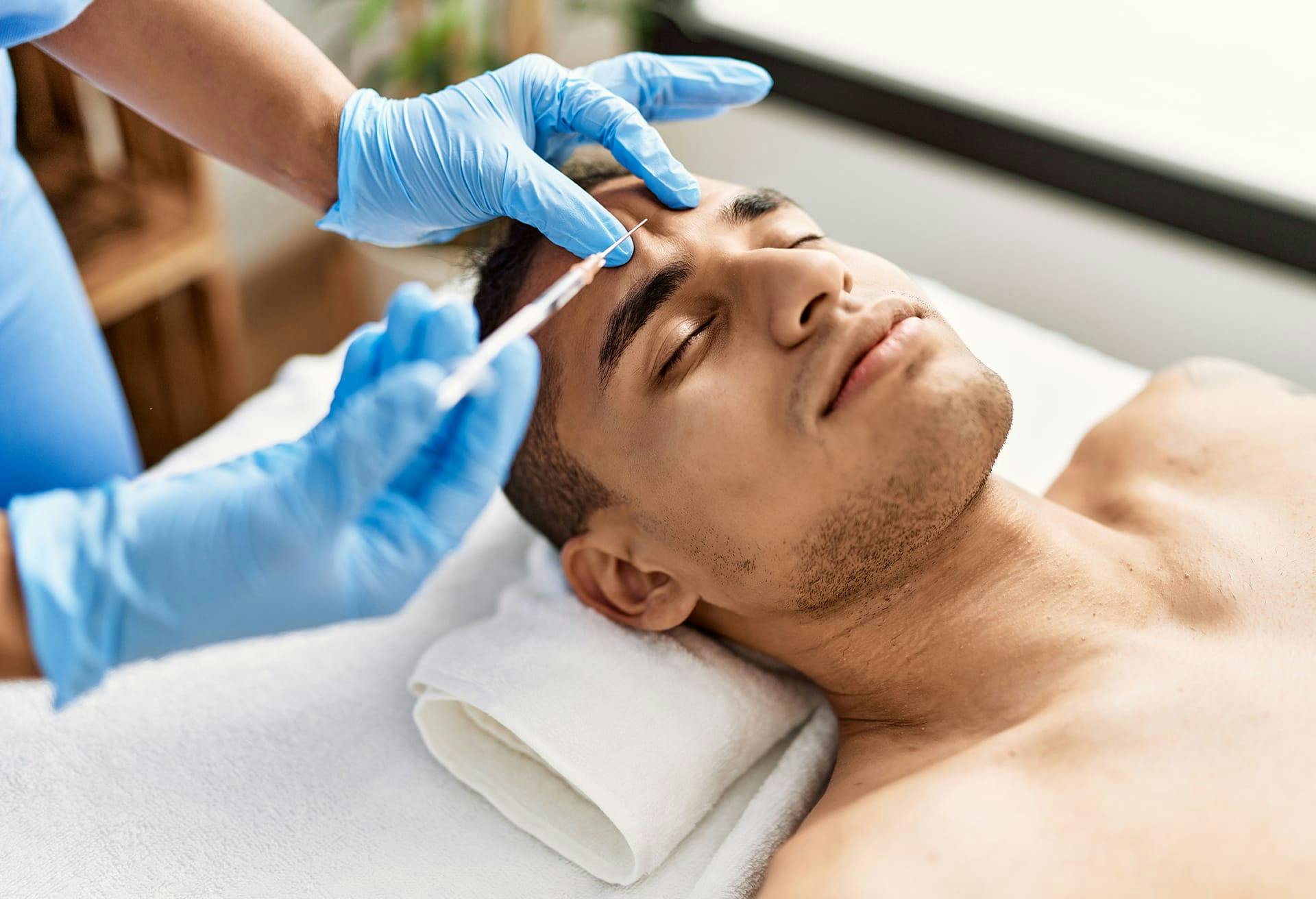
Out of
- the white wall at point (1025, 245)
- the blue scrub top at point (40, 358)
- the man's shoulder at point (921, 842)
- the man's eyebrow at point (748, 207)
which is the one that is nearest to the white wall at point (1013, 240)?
the white wall at point (1025, 245)

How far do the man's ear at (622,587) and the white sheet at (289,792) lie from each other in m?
0.25

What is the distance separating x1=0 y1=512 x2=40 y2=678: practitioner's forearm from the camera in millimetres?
892

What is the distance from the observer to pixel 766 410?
3.79 ft

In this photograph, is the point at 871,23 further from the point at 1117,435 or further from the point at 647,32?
the point at 1117,435

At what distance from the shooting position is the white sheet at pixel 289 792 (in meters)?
1.27

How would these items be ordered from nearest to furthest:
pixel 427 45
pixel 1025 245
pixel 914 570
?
pixel 914 570, pixel 427 45, pixel 1025 245

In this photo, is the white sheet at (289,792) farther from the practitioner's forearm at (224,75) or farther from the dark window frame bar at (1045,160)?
the dark window frame bar at (1045,160)

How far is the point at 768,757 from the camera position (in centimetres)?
145

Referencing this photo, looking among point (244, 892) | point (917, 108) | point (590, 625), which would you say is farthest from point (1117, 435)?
point (244, 892)

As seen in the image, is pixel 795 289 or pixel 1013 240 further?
pixel 1013 240

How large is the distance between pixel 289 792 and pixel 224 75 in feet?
2.93

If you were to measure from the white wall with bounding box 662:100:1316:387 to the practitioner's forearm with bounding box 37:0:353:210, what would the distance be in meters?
1.44

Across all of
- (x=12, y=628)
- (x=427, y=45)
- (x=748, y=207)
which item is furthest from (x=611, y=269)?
(x=427, y=45)

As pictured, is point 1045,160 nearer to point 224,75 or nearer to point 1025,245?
point 1025,245
